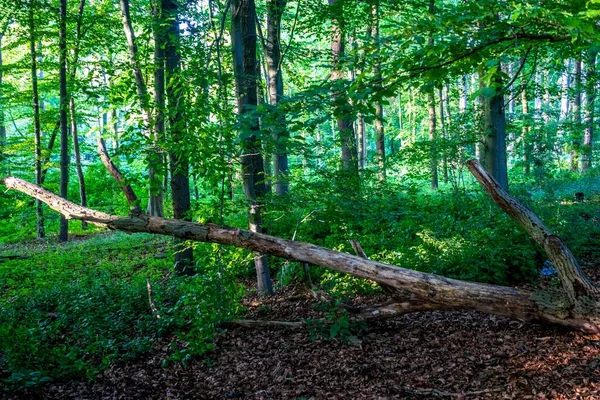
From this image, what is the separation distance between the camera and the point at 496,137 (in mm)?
9156

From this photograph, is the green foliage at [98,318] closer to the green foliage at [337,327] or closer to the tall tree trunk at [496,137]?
the green foliage at [337,327]

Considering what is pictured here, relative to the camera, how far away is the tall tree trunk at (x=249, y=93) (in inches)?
249

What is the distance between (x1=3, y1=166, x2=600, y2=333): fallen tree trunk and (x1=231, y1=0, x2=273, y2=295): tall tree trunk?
3.88 feet

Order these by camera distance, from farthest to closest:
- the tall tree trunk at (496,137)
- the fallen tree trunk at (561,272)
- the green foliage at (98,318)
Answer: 1. the tall tree trunk at (496,137)
2. the green foliage at (98,318)
3. the fallen tree trunk at (561,272)

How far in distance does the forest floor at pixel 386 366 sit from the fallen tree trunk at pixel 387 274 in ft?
1.13

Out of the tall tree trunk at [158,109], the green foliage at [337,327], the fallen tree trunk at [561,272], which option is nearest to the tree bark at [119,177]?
the tall tree trunk at [158,109]

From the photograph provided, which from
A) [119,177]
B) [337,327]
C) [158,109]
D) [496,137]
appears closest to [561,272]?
[337,327]

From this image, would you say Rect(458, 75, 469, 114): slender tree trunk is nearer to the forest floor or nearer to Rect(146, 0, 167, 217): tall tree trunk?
the forest floor

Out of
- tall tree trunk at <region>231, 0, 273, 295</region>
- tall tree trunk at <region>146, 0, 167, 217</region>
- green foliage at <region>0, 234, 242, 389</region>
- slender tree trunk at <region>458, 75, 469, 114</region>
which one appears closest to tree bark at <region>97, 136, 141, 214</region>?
tall tree trunk at <region>146, 0, 167, 217</region>

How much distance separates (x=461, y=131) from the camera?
422 inches

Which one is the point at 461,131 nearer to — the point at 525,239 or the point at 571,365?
the point at 525,239

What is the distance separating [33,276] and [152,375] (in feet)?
21.6

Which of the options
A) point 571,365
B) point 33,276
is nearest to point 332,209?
point 571,365

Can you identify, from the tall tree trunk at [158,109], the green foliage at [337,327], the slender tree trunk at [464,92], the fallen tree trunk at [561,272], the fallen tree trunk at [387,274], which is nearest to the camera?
the fallen tree trunk at [561,272]
